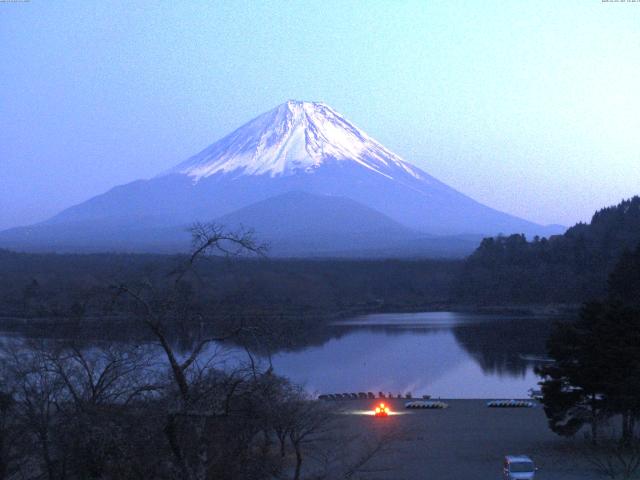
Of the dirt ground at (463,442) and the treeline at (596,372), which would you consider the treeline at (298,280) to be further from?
the treeline at (596,372)

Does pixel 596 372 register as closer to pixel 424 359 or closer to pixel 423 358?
pixel 424 359

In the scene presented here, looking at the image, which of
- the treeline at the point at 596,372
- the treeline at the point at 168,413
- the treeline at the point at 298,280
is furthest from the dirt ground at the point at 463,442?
the treeline at the point at 298,280

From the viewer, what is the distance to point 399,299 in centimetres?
5006

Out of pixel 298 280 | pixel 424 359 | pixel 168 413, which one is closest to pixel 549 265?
pixel 298 280

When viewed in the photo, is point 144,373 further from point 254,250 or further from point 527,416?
point 527,416

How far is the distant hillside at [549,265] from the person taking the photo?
44.5 m

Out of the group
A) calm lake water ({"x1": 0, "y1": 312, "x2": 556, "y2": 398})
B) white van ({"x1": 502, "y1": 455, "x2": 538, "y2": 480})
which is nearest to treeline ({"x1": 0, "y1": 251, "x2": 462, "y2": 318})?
calm lake water ({"x1": 0, "y1": 312, "x2": 556, "y2": 398})

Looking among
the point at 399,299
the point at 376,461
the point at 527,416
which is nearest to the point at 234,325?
the point at 376,461

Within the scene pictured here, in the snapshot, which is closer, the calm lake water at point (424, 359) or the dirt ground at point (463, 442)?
the dirt ground at point (463, 442)

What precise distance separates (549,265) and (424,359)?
→ 81.5 feet

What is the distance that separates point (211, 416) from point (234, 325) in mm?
724

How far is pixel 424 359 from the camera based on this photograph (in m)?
25.0

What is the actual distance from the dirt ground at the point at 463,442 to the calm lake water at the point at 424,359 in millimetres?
1961

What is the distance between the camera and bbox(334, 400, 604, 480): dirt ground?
10.7 meters
